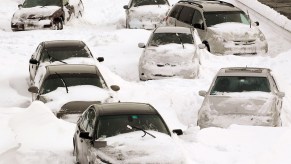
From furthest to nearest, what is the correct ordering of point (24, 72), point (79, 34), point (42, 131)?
1. point (79, 34)
2. point (24, 72)
3. point (42, 131)

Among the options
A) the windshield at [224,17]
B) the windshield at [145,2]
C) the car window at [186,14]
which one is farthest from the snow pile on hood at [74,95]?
the windshield at [145,2]

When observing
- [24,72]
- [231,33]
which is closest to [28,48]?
[24,72]

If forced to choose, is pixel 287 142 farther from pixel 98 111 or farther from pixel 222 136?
pixel 98 111

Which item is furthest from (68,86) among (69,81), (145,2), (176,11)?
(145,2)

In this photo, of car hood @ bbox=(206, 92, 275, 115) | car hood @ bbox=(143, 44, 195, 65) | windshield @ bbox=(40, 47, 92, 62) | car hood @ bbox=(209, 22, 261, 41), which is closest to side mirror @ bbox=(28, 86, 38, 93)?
windshield @ bbox=(40, 47, 92, 62)

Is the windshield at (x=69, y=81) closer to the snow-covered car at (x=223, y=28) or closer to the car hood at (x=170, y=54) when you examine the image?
the car hood at (x=170, y=54)

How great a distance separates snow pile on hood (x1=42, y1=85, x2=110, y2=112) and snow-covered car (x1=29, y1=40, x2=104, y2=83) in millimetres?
2755

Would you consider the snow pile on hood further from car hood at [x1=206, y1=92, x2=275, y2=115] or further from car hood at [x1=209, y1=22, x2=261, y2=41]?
car hood at [x1=209, y1=22, x2=261, y2=41]

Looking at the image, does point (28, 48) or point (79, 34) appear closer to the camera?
point (28, 48)

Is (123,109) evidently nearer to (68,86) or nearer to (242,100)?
(242,100)

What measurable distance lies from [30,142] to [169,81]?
6946 millimetres

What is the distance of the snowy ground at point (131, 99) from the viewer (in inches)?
472

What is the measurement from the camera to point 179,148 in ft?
34.3

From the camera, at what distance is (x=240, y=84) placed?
588 inches
